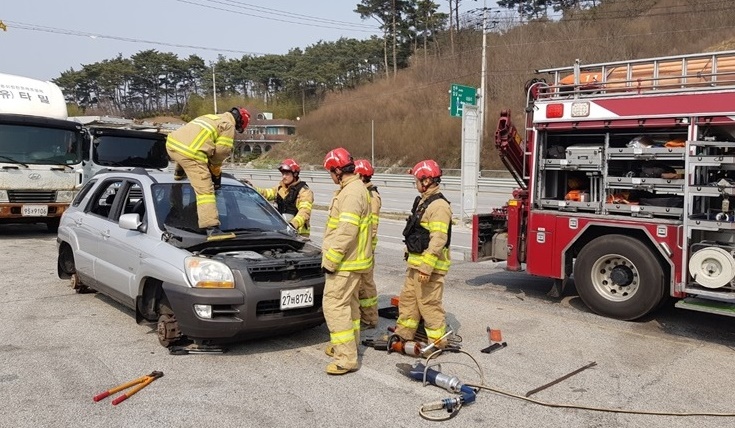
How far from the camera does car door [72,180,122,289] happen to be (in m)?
6.84

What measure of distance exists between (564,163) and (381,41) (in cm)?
7716

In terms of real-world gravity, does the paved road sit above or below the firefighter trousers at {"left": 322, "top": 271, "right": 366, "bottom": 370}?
below

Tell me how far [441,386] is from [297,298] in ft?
4.82

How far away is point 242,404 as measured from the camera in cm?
438

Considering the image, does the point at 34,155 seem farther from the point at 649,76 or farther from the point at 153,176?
the point at 649,76

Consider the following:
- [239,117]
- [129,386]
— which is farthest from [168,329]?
[239,117]

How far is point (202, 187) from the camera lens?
19.5ft

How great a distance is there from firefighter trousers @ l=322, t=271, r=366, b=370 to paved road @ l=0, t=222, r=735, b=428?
0.17 meters

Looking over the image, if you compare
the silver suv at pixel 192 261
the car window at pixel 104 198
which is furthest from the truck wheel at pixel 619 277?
the car window at pixel 104 198

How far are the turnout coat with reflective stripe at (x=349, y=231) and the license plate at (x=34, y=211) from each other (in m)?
9.47

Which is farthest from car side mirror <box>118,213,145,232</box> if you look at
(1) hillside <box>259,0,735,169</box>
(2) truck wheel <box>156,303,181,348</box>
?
(1) hillside <box>259,0,735,169</box>

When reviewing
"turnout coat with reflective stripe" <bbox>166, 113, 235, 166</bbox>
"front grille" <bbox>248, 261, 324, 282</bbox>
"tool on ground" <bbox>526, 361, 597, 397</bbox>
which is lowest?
"tool on ground" <bbox>526, 361, 597, 397</bbox>

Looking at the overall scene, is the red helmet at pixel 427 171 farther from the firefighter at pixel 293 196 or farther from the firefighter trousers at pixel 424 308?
the firefighter at pixel 293 196

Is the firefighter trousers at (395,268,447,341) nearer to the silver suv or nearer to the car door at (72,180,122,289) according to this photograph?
the silver suv
